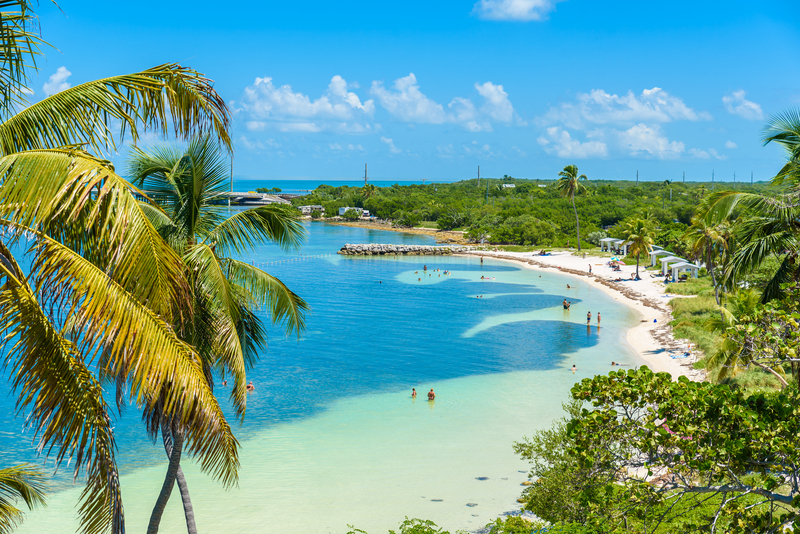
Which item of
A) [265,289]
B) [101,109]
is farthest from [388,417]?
[101,109]

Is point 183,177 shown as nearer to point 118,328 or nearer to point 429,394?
point 118,328

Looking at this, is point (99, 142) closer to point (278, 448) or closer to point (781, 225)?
point (781, 225)

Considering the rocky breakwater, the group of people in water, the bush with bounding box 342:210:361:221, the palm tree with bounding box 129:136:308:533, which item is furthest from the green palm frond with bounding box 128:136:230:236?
the bush with bounding box 342:210:361:221

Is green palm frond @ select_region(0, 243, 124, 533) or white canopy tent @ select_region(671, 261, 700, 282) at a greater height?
green palm frond @ select_region(0, 243, 124, 533)

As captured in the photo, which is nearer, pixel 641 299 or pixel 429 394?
pixel 429 394

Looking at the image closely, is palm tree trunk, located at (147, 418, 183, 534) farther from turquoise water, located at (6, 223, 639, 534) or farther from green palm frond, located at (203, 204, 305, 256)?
turquoise water, located at (6, 223, 639, 534)

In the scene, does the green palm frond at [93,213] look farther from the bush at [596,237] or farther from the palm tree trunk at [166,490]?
the bush at [596,237]
